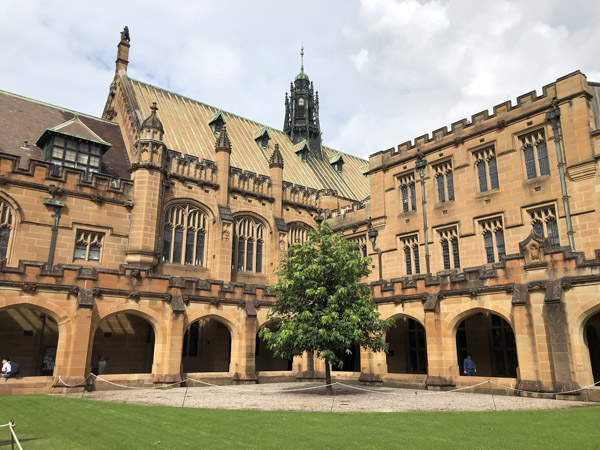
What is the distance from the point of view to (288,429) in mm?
10750

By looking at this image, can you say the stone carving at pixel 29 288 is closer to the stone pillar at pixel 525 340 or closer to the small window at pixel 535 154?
the stone pillar at pixel 525 340

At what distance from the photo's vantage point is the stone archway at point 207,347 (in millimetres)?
28594

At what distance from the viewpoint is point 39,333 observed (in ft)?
77.7

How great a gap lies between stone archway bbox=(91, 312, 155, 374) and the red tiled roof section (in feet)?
30.9

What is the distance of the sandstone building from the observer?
19781mm

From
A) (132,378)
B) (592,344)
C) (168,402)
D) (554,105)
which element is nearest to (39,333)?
(132,378)

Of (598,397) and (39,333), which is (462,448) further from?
(39,333)

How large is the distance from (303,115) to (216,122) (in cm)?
1229

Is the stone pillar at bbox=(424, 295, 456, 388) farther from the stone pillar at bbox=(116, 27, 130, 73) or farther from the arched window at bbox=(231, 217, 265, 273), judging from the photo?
the stone pillar at bbox=(116, 27, 130, 73)

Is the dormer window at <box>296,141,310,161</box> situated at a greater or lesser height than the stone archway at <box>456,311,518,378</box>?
greater

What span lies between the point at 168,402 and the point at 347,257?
28.8ft

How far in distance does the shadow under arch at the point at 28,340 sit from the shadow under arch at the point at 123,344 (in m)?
2.14

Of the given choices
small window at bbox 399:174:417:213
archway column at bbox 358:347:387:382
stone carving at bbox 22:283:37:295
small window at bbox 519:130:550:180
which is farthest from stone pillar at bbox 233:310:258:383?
small window at bbox 519:130:550:180

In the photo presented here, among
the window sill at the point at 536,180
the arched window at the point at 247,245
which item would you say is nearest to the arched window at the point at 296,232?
the arched window at the point at 247,245
